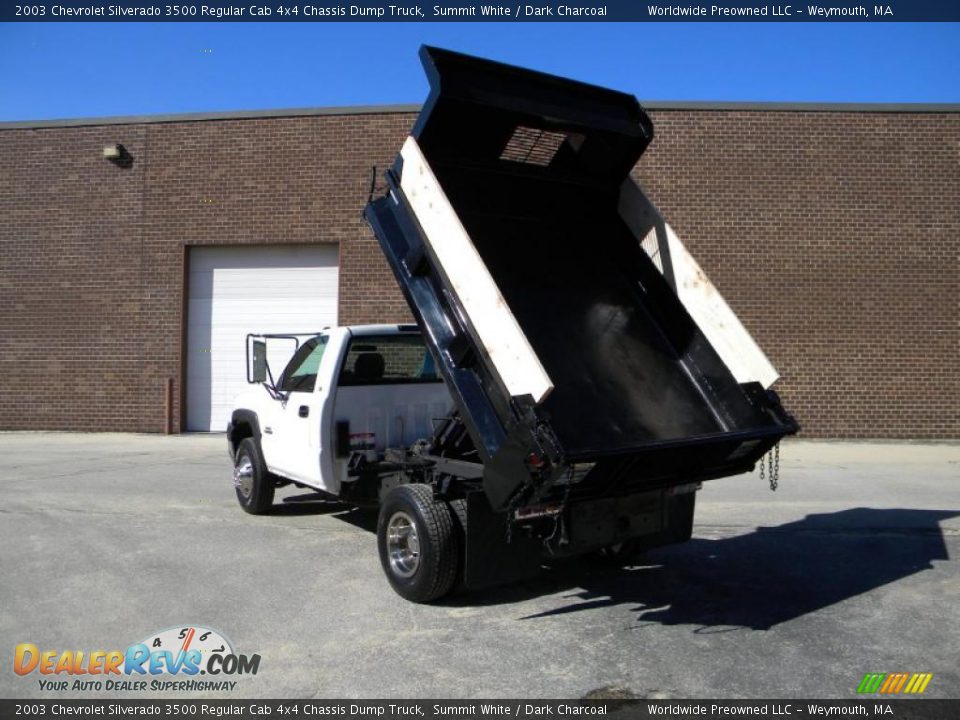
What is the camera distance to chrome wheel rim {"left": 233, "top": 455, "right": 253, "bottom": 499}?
8.22m

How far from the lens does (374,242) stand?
16141 mm

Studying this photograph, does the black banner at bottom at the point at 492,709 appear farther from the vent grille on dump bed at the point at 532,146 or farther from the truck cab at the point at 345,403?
the vent grille on dump bed at the point at 532,146

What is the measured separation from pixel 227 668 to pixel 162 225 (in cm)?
1463

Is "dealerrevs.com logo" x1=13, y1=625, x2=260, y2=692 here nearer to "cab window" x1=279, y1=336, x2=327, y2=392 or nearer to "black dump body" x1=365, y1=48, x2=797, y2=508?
"black dump body" x1=365, y1=48, x2=797, y2=508

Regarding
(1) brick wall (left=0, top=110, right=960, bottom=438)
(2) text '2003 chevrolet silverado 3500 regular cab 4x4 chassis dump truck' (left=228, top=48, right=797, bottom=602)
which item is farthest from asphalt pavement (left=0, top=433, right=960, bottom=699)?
(1) brick wall (left=0, top=110, right=960, bottom=438)

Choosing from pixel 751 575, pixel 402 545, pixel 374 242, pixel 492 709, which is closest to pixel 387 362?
pixel 402 545

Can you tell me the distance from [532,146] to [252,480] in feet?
15.1

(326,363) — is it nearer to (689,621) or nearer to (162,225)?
(689,621)

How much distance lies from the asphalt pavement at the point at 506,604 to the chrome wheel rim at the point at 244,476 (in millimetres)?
269

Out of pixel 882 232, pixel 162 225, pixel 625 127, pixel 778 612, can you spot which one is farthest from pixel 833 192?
pixel 162 225

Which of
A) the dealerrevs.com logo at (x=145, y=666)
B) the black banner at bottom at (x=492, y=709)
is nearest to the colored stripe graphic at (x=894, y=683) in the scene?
the black banner at bottom at (x=492, y=709)

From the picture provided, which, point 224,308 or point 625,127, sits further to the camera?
point 224,308

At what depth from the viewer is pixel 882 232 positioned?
15.4 m

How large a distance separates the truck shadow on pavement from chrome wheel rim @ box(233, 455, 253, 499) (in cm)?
353
